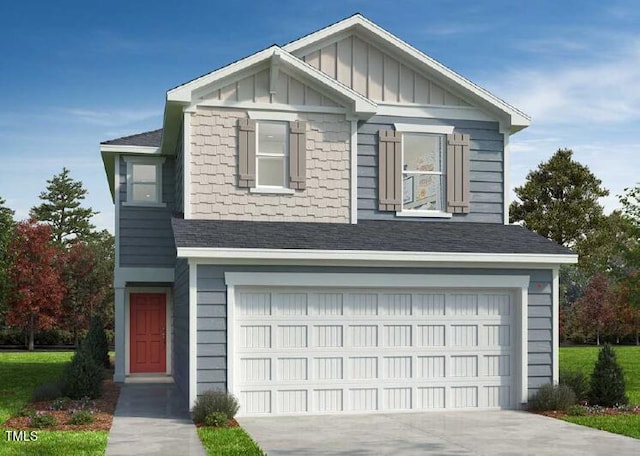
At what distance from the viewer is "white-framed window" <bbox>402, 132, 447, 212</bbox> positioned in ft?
55.5

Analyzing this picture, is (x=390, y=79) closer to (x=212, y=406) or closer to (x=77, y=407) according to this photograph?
(x=212, y=406)

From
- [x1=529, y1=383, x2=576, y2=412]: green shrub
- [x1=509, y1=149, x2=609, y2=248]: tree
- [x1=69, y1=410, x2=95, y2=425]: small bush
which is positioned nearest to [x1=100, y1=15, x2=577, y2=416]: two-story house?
[x1=529, y1=383, x2=576, y2=412]: green shrub

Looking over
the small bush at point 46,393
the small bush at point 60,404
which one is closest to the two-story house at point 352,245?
the small bush at point 60,404

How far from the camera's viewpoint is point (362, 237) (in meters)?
15.0

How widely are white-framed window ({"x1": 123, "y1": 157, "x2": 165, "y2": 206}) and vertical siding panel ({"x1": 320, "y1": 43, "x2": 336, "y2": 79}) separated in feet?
18.6

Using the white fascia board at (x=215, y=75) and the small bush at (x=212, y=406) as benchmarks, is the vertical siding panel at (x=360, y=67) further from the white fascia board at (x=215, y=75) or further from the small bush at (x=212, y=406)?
the small bush at (x=212, y=406)

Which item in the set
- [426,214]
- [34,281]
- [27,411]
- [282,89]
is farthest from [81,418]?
[34,281]

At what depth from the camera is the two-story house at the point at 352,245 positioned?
46.2ft

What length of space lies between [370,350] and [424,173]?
4.09 meters

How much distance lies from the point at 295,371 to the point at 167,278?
7.11 m

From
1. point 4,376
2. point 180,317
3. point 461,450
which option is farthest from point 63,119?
point 461,450

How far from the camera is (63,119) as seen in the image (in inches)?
1299

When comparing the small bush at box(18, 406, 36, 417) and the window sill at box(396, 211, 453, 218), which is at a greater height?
the window sill at box(396, 211, 453, 218)

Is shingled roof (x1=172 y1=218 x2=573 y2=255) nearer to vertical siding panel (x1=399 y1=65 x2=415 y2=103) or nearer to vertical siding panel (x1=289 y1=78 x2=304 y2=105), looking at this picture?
vertical siding panel (x1=289 y1=78 x2=304 y2=105)
